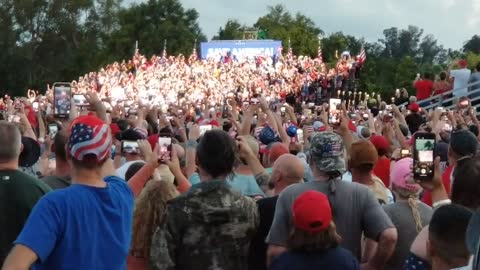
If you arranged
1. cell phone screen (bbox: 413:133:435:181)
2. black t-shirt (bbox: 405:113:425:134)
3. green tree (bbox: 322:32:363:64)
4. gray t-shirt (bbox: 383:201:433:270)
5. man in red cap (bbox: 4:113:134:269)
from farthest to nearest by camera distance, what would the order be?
green tree (bbox: 322:32:363:64) → black t-shirt (bbox: 405:113:425:134) → gray t-shirt (bbox: 383:201:433:270) → cell phone screen (bbox: 413:133:435:181) → man in red cap (bbox: 4:113:134:269)

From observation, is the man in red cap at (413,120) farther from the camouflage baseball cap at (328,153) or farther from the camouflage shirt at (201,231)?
the camouflage shirt at (201,231)

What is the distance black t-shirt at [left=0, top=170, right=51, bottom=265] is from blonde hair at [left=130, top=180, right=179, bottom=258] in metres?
0.65

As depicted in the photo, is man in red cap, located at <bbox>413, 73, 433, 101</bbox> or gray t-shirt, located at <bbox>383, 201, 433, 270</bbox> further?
man in red cap, located at <bbox>413, 73, 433, 101</bbox>

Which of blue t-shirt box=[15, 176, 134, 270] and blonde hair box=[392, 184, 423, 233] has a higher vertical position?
blue t-shirt box=[15, 176, 134, 270]

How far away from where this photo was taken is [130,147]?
753cm

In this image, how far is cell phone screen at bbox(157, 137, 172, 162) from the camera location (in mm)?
5812

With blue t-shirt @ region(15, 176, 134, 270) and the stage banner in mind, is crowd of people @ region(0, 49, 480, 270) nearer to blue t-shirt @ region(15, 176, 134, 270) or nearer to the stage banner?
blue t-shirt @ region(15, 176, 134, 270)

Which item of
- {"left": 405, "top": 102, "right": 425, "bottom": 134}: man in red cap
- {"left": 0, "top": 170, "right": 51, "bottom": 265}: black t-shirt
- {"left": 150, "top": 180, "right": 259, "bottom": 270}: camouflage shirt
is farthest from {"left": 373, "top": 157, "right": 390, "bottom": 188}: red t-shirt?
{"left": 405, "top": 102, "right": 425, "bottom": 134}: man in red cap

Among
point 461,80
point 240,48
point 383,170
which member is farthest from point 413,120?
point 240,48

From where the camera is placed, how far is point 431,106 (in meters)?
23.8

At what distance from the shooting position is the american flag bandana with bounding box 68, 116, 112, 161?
4.50m

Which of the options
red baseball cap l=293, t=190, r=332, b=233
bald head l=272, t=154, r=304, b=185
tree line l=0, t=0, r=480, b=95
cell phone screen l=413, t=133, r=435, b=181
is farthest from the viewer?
tree line l=0, t=0, r=480, b=95

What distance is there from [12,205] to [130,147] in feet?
7.95

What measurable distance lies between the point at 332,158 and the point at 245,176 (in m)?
1.32
